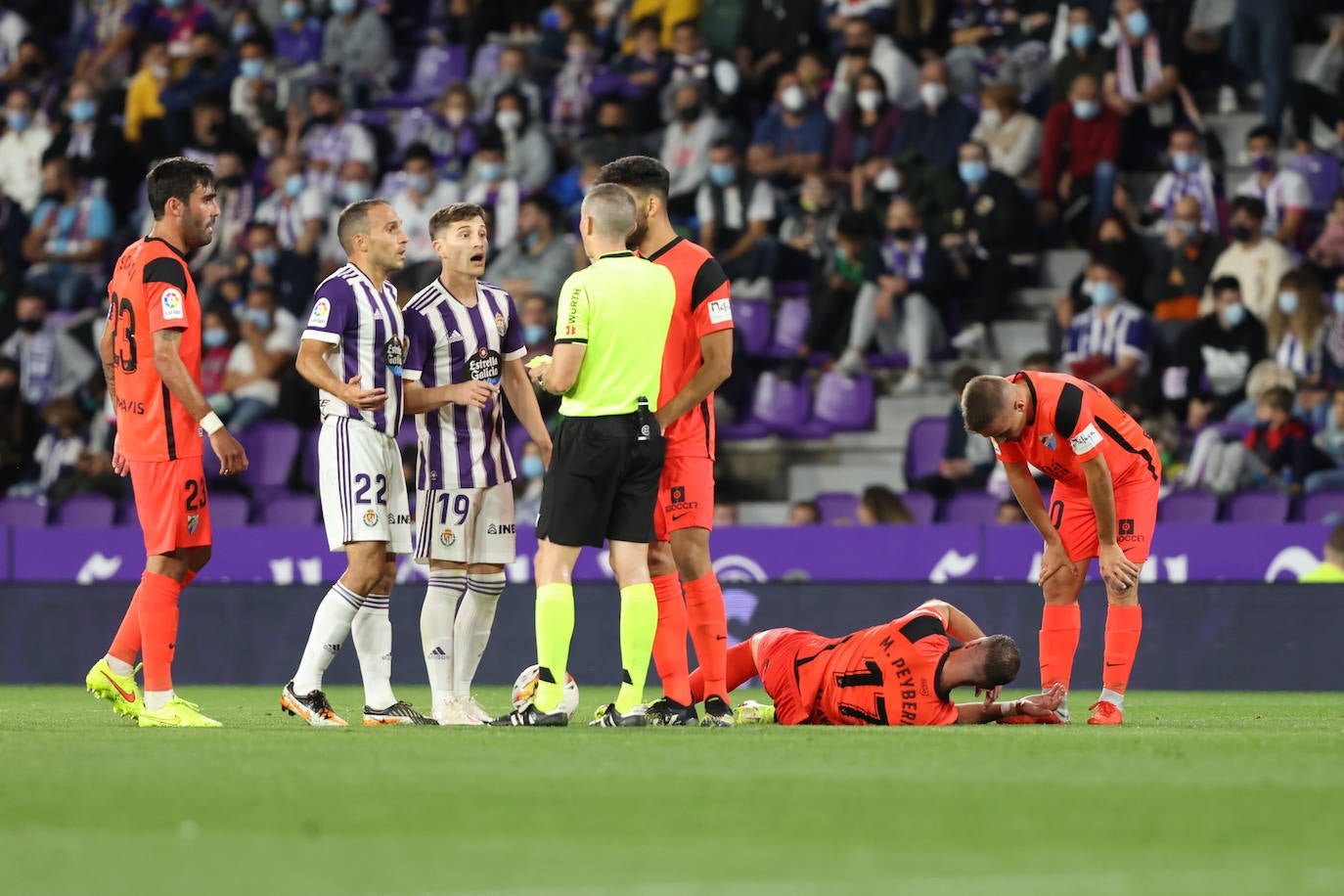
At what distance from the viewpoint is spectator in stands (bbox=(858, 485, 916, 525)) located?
1470 cm

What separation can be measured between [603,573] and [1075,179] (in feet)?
19.3

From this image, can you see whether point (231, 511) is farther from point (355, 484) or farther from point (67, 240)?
point (355, 484)

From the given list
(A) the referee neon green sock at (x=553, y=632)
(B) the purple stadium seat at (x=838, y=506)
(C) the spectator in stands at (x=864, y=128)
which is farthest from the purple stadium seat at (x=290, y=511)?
(A) the referee neon green sock at (x=553, y=632)

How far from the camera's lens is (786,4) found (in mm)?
19609

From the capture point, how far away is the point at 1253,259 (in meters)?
16.0

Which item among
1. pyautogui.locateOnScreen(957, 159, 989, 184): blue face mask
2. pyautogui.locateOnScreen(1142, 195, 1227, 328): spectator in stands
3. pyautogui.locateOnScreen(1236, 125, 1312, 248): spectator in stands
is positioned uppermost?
pyautogui.locateOnScreen(957, 159, 989, 184): blue face mask

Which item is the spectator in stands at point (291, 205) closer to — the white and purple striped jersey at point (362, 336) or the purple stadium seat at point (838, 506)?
the purple stadium seat at point (838, 506)

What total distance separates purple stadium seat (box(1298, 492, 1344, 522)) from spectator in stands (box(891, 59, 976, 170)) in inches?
194

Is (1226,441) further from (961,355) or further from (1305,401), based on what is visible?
(961,355)

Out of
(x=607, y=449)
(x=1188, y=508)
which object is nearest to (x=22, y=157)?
(x=1188, y=508)

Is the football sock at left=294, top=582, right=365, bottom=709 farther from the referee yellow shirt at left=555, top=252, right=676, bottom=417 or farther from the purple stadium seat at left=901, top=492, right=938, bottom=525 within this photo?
the purple stadium seat at left=901, top=492, right=938, bottom=525

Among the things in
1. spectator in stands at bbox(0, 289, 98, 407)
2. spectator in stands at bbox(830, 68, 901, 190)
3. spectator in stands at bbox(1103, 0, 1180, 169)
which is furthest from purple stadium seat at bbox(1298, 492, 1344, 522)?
spectator in stands at bbox(0, 289, 98, 407)

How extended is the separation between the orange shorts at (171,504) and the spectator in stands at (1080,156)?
35.3 ft

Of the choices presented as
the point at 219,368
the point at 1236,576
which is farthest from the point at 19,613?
the point at 1236,576
